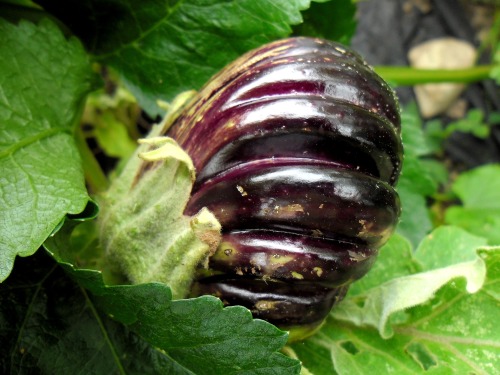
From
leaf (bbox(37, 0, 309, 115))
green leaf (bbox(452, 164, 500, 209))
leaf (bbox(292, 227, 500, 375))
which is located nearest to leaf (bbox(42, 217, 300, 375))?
leaf (bbox(292, 227, 500, 375))

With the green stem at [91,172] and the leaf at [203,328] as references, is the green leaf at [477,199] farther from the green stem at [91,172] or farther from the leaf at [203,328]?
the leaf at [203,328]

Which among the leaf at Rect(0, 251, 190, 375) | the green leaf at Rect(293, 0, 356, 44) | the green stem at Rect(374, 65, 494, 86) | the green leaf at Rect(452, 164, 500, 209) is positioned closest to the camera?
the leaf at Rect(0, 251, 190, 375)

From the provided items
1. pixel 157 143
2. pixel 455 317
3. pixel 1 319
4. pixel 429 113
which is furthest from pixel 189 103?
pixel 429 113

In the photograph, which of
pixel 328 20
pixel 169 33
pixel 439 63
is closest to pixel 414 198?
pixel 328 20

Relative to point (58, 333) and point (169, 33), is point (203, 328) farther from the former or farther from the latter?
point (169, 33)

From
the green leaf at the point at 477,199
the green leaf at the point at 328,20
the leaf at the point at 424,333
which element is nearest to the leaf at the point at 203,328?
the leaf at the point at 424,333

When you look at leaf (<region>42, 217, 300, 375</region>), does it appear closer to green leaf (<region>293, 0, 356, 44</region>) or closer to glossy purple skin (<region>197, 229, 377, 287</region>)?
glossy purple skin (<region>197, 229, 377, 287</region>)

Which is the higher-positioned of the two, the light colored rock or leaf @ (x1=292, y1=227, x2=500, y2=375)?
leaf @ (x1=292, y1=227, x2=500, y2=375)
